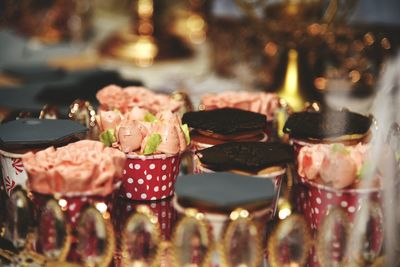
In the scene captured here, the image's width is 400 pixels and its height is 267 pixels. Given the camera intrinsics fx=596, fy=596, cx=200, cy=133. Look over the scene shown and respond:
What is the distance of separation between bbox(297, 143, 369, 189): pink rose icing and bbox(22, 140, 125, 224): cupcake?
A: 0.83 feet

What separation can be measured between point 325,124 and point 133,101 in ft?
1.10

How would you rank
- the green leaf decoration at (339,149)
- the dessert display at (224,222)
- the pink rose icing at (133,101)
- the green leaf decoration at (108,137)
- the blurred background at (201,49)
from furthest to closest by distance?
1. the blurred background at (201,49)
2. the pink rose icing at (133,101)
3. the green leaf decoration at (108,137)
4. the green leaf decoration at (339,149)
5. the dessert display at (224,222)

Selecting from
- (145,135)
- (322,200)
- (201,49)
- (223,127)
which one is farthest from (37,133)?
(201,49)

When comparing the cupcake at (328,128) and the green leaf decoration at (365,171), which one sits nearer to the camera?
the green leaf decoration at (365,171)

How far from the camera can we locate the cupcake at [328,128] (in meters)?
0.92

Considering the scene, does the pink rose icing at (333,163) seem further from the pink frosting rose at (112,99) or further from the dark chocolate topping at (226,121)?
the pink frosting rose at (112,99)

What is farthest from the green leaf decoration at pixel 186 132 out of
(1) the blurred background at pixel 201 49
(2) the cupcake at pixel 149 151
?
(1) the blurred background at pixel 201 49

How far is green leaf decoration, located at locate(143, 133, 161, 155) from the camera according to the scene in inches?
34.4

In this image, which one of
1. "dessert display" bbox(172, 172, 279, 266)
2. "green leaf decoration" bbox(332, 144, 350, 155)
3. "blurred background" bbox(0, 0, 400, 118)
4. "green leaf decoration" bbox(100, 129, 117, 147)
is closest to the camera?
"dessert display" bbox(172, 172, 279, 266)

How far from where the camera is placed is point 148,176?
89 centimetres

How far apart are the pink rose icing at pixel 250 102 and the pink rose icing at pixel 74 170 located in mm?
315

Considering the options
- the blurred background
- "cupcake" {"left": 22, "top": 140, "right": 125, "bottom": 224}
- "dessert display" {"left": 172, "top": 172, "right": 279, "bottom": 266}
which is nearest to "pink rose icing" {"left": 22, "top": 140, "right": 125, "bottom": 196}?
"cupcake" {"left": 22, "top": 140, "right": 125, "bottom": 224}

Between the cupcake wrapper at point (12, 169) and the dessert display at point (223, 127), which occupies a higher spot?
the dessert display at point (223, 127)

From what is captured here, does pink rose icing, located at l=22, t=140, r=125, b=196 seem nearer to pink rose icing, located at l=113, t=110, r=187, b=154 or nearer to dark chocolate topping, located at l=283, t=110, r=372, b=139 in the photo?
pink rose icing, located at l=113, t=110, r=187, b=154
